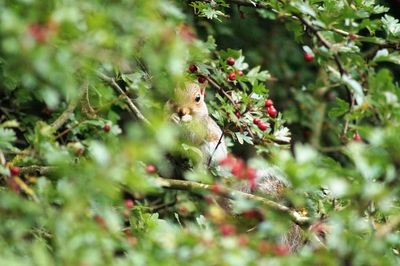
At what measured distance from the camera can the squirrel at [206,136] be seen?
289 centimetres

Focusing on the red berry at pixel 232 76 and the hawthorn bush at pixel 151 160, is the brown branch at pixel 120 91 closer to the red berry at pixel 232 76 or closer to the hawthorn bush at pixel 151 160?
the hawthorn bush at pixel 151 160

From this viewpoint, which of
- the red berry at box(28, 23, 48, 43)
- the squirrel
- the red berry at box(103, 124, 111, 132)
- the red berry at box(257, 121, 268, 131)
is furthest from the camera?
the squirrel

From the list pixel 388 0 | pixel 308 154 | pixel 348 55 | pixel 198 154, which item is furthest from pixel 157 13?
pixel 388 0

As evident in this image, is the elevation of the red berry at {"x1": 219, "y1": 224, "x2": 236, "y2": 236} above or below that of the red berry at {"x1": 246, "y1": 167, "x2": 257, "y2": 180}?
below

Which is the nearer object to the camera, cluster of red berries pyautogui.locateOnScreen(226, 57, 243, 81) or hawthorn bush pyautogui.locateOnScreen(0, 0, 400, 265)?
hawthorn bush pyautogui.locateOnScreen(0, 0, 400, 265)

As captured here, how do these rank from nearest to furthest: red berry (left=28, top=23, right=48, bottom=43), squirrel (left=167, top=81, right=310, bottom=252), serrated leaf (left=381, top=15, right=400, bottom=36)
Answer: red berry (left=28, top=23, right=48, bottom=43) < serrated leaf (left=381, top=15, right=400, bottom=36) < squirrel (left=167, top=81, right=310, bottom=252)

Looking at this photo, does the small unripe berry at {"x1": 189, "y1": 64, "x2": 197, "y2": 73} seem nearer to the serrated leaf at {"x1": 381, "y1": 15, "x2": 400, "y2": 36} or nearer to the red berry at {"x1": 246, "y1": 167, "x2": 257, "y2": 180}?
the serrated leaf at {"x1": 381, "y1": 15, "x2": 400, "y2": 36}

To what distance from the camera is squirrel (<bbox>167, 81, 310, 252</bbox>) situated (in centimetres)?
289

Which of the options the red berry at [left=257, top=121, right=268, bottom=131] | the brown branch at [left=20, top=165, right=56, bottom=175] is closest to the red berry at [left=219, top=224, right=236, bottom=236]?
the brown branch at [left=20, top=165, right=56, bottom=175]

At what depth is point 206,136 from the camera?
9.92ft

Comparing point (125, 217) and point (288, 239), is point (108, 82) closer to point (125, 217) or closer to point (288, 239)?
point (125, 217)

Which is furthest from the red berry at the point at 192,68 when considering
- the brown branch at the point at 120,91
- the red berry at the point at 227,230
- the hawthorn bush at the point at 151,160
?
the red berry at the point at 227,230

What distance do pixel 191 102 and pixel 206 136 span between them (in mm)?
141

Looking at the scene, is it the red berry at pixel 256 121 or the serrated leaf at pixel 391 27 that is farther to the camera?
the red berry at pixel 256 121
